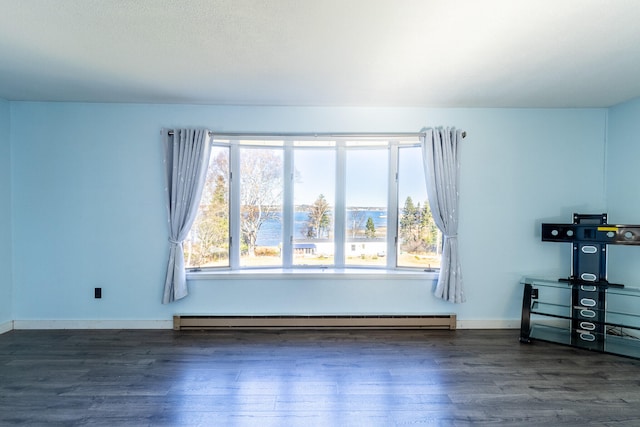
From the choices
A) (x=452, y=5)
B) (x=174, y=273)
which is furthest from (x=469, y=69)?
(x=174, y=273)

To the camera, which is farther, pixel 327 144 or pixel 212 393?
pixel 327 144

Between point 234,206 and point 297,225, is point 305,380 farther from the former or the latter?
point 234,206

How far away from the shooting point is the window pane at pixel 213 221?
3273 mm

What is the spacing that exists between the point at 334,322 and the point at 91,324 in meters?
2.67

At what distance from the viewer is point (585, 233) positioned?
2.84 meters

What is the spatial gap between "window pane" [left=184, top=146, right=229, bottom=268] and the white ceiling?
75cm

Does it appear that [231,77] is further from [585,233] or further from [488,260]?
[585,233]

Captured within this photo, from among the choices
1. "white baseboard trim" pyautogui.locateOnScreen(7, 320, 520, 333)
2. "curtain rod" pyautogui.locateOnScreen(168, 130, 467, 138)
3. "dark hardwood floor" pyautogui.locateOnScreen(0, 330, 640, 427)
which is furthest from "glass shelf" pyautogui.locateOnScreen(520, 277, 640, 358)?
"white baseboard trim" pyautogui.locateOnScreen(7, 320, 520, 333)

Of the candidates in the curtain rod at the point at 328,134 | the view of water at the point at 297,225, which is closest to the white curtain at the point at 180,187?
the curtain rod at the point at 328,134

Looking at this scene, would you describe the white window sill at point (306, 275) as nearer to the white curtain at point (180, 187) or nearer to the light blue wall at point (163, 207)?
the light blue wall at point (163, 207)

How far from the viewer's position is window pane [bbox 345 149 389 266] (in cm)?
338

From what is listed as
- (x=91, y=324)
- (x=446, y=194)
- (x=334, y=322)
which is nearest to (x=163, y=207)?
(x=91, y=324)

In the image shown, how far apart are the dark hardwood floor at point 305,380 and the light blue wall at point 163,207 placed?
35 centimetres

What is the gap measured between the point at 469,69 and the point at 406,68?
51cm
